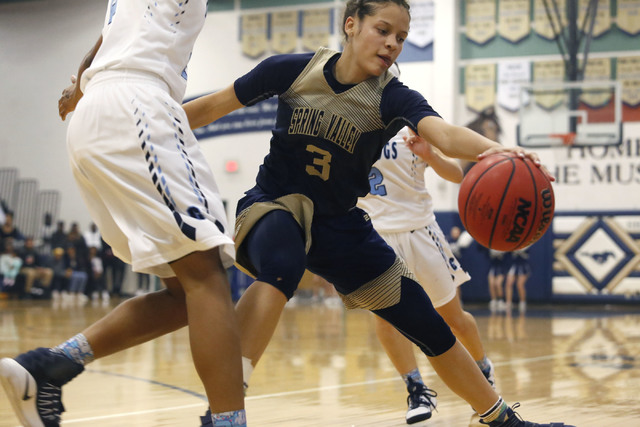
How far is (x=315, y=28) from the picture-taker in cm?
1741

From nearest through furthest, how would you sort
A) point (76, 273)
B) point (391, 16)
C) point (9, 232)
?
point (391, 16), point (9, 232), point (76, 273)

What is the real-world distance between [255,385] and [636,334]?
6113 millimetres

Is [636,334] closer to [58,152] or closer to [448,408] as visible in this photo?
[448,408]

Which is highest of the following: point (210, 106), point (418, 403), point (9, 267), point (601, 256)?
point (210, 106)

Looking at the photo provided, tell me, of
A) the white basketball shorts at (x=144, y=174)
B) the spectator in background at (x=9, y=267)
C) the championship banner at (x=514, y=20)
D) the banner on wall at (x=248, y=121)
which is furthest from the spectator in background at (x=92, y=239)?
the white basketball shorts at (x=144, y=174)

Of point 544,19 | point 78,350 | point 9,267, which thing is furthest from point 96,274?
point 78,350

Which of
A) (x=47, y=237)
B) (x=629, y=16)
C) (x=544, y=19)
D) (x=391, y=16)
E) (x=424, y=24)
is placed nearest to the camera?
(x=391, y=16)

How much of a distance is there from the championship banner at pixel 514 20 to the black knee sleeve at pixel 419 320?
13892mm

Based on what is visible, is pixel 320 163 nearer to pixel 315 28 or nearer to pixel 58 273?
pixel 315 28

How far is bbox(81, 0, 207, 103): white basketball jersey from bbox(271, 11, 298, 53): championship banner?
15170 mm

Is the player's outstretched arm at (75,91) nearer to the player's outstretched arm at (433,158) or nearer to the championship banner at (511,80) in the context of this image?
the player's outstretched arm at (433,158)

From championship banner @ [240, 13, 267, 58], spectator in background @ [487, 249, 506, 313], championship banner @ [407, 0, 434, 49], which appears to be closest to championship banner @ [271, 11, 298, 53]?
championship banner @ [240, 13, 267, 58]

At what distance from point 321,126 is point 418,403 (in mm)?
1762

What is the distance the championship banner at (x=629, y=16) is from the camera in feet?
50.7
